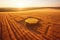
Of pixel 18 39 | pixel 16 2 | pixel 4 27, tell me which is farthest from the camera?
pixel 16 2

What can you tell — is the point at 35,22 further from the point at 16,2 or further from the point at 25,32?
the point at 16,2

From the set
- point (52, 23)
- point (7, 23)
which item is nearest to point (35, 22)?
point (52, 23)

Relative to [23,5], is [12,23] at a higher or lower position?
lower

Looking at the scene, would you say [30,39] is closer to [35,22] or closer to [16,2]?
[35,22]

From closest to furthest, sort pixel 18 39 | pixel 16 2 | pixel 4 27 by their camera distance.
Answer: pixel 18 39 → pixel 4 27 → pixel 16 2

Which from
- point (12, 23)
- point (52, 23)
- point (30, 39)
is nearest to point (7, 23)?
point (12, 23)

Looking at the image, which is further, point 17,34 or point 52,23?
Result: point 52,23
